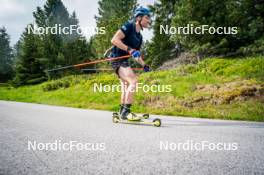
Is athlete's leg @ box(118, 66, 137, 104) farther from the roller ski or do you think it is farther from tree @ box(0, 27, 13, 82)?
tree @ box(0, 27, 13, 82)

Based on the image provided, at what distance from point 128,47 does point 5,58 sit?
76255mm

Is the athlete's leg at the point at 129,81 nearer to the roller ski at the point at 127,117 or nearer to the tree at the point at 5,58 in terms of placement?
the roller ski at the point at 127,117

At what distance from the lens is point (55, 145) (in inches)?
108

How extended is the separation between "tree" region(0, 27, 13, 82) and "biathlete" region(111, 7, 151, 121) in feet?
184

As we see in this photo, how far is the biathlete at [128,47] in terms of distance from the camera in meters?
5.38

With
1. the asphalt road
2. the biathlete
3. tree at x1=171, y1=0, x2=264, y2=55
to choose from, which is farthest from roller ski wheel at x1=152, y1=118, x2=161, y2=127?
tree at x1=171, y1=0, x2=264, y2=55

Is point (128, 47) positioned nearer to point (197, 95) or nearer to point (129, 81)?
point (129, 81)

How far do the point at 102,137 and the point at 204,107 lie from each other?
6521 mm

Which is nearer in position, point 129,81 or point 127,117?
point 127,117

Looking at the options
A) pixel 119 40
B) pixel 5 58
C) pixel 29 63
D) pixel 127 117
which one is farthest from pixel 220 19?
pixel 5 58

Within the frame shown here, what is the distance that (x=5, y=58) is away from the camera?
235ft

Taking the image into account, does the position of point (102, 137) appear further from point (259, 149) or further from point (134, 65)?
point (134, 65)

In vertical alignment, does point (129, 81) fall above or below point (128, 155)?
above

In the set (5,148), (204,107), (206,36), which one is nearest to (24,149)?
Result: (5,148)
